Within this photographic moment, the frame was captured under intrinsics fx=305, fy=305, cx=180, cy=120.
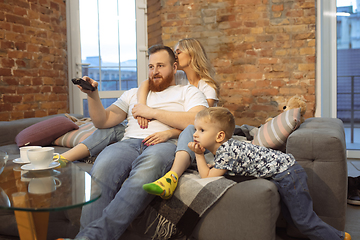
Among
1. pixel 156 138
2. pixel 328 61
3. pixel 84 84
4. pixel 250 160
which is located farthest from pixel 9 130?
pixel 328 61

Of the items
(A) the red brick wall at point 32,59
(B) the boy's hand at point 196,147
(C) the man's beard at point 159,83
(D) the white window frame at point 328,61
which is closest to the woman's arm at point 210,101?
(C) the man's beard at point 159,83

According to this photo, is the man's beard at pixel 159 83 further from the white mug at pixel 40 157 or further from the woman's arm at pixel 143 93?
the white mug at pixel 40 157

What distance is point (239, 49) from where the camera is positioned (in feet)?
11.6

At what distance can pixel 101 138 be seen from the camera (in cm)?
195

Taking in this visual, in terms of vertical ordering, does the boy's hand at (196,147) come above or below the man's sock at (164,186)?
above

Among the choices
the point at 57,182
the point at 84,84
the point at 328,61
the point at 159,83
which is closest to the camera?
the point at 57,182

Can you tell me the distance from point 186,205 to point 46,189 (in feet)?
2.10

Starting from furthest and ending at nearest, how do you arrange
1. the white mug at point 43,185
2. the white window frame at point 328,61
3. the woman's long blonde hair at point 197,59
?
the white window frame at point 328,61 → the woman's long blonde hair at point 197,59 → the white mug at point 43,185

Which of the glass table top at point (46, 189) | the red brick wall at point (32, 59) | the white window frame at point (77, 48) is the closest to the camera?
the glass table top at point (46, 189)

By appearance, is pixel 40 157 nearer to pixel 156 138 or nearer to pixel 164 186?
pixel 164 186

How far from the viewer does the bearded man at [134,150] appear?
51.0 inches

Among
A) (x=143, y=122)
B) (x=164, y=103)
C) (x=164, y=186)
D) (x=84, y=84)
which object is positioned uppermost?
(x=84, y=84)

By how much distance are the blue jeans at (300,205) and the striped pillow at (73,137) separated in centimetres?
145

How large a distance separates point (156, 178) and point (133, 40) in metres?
2.89
